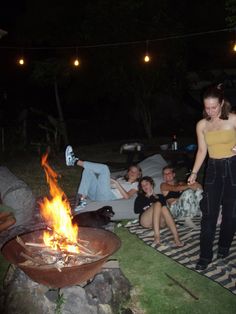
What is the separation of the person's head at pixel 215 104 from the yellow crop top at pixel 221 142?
0.18 metres

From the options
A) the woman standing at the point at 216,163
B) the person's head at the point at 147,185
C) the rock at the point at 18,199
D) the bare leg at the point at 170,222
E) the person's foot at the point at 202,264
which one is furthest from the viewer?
the rock at the point at 18,199

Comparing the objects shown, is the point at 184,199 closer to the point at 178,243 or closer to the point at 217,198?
the point at 178,243

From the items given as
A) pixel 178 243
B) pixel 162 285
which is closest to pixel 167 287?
pixel 162 285

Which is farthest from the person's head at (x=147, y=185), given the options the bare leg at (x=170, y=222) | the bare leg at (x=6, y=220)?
the bare leg at (x=6, y=220)

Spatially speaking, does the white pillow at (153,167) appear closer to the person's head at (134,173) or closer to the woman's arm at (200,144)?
the person's head at (134,173)

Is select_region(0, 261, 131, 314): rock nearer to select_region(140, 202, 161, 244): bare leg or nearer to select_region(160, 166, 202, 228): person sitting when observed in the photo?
select_region(140, 202, 161, 244): bare leg

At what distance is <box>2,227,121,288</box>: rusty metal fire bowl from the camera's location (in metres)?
3.26

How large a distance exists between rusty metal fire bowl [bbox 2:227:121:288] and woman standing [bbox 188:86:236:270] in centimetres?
129

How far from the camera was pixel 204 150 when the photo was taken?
4609mm

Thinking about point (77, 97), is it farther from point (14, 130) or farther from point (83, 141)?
point (14, 130)

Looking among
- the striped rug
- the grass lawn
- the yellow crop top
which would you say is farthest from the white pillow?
the yellow crop top

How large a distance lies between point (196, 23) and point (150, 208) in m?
16.6

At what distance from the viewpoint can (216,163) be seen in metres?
4.41

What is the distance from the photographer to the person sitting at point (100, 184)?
6.85 m
